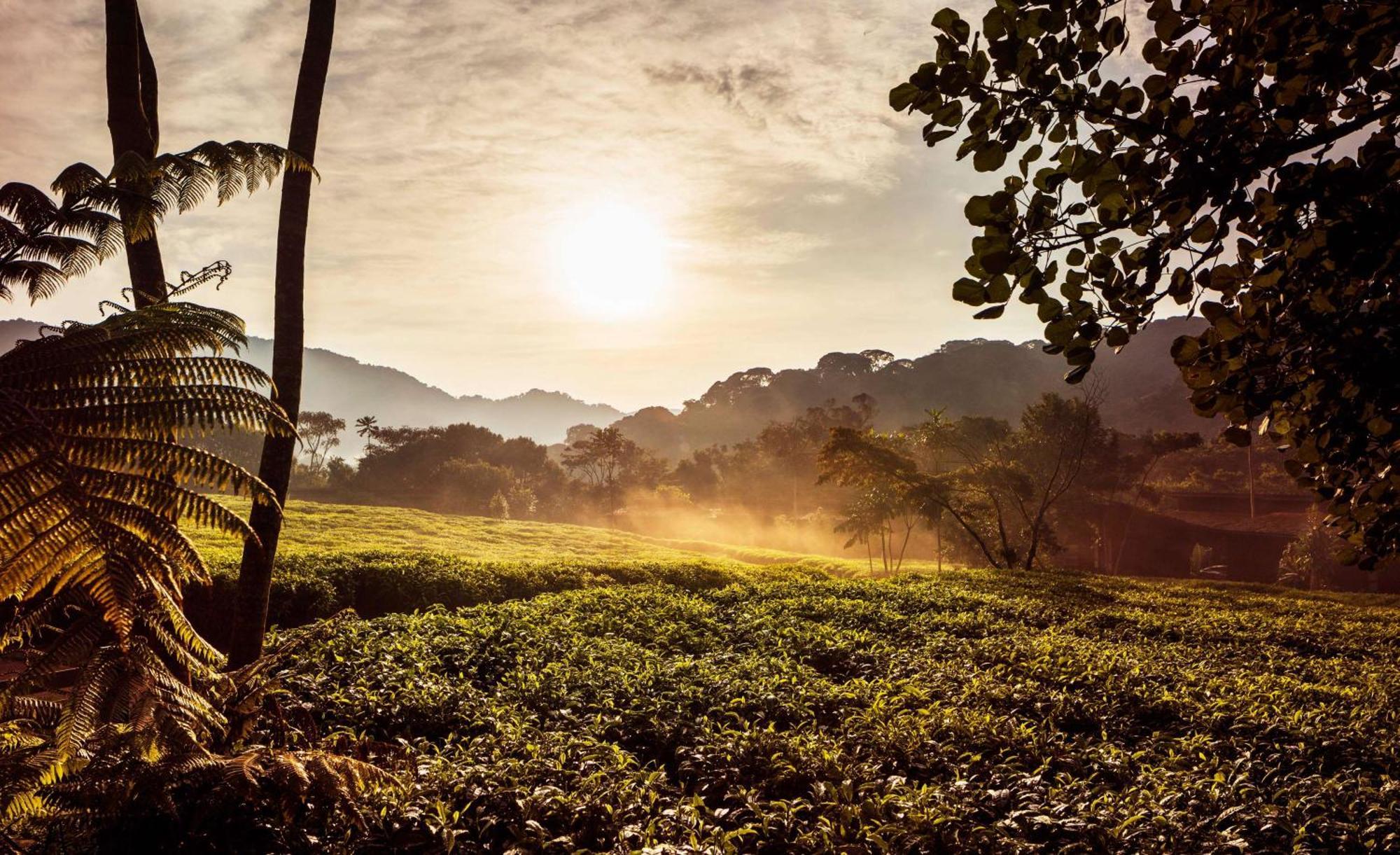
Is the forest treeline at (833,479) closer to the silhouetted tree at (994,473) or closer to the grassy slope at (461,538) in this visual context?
the silhouetted tree at (994,473)

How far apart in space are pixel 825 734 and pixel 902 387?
132302mm

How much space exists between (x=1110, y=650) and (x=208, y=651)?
9655 millimetres

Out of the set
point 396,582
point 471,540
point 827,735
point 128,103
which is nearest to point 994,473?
point 471,540

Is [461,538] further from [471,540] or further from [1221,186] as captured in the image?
[1221,186]

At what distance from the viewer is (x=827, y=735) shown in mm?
5422

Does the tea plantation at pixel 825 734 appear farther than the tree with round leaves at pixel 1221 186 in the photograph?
Yes

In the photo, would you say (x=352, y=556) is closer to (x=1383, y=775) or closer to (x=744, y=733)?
(x=744, y=733)

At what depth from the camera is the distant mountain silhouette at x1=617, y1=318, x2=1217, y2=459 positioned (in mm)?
123812

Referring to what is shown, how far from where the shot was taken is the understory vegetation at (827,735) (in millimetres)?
3629

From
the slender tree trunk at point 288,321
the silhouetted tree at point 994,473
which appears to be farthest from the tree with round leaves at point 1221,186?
the silhouetted tree at point 994,473

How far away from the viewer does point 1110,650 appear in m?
8.66

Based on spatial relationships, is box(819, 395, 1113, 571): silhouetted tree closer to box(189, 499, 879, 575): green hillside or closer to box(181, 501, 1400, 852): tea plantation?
box(189, 499, 879, 575): green hillside

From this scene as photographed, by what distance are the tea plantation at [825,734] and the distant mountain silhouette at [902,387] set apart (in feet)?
352

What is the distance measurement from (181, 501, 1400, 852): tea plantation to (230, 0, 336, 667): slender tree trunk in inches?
23.5
